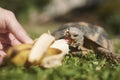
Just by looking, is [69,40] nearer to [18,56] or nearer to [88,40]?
[88,40]

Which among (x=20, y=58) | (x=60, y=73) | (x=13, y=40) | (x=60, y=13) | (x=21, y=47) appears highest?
(x=60, y=13)

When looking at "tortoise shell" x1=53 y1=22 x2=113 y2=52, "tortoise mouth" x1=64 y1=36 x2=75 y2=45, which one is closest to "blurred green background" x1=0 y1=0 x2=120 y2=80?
"tortoise shell" x1=53 y1=22 x2=113 y2=52

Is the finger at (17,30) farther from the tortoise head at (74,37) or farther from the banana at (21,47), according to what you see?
the tortoise head at (74,37)

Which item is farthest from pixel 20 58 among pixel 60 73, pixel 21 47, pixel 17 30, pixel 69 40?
pixel 69 40

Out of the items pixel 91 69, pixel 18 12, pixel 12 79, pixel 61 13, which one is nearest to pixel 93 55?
pixel 91 69

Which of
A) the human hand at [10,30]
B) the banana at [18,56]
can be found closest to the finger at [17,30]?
the human hand at [10,30]

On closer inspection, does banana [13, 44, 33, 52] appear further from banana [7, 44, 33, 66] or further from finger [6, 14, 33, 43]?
finger [6, 14, 33, 43]
